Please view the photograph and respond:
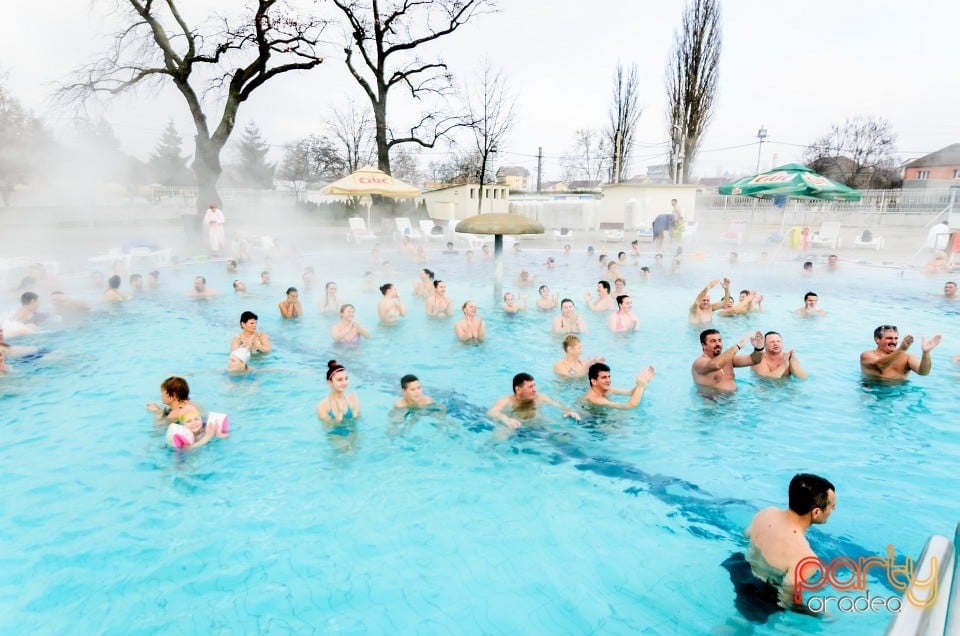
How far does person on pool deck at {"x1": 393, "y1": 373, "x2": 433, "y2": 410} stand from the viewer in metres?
5.74

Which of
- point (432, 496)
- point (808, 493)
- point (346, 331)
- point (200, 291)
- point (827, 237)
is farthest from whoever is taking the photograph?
point (827, 237)

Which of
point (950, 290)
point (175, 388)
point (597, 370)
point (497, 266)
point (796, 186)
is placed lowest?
point (175, 388)

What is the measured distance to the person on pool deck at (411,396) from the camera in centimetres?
574

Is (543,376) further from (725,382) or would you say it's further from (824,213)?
(824,213)

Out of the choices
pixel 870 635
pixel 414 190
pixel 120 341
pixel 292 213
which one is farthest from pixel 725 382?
pixel 292 213

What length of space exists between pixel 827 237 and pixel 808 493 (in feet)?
64.9

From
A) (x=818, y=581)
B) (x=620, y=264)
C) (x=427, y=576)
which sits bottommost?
(x=427, y=576)

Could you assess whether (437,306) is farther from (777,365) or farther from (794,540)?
(794,540)

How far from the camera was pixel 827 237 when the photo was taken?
19.4 meters

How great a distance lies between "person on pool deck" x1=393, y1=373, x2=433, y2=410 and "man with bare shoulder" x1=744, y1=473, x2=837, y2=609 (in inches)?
137

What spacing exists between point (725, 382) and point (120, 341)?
8.86 m

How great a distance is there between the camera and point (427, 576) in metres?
3.73

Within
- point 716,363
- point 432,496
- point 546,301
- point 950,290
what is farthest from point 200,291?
point 950,290

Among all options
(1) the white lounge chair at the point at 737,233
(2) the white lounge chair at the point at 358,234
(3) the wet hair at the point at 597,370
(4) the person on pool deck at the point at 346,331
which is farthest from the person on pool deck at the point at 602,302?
(1) the white lounge chair at the point at 737,233
